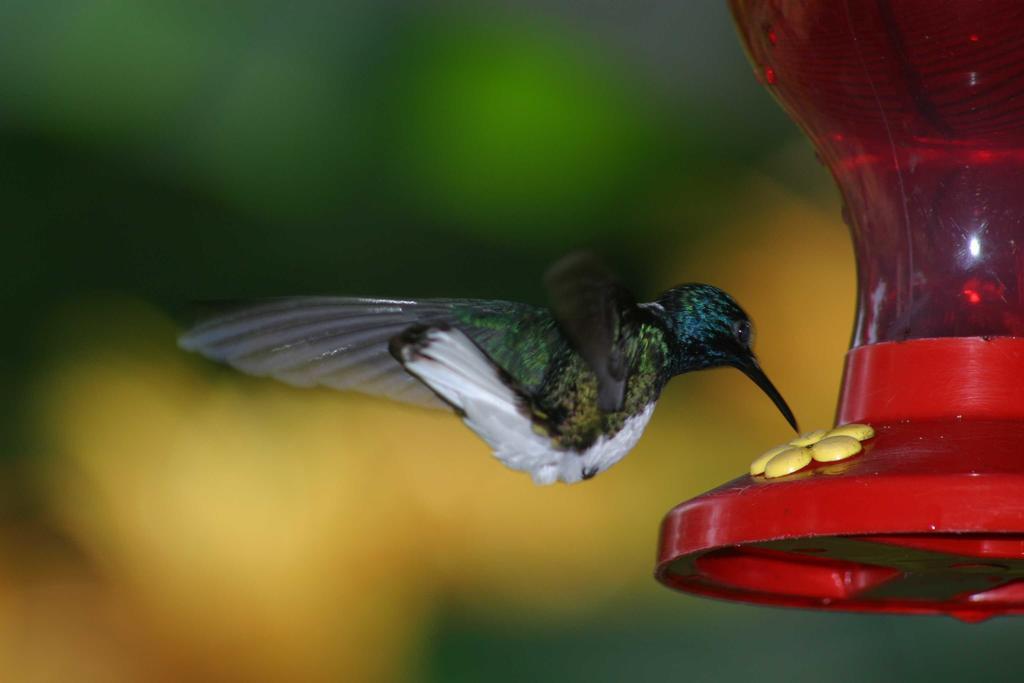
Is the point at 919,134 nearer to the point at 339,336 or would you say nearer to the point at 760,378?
the point at 760,378

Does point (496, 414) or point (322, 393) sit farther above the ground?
point (322, 393)

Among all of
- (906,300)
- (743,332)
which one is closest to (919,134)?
(906,300)

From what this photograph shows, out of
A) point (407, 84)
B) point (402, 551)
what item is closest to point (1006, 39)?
point (407, 84)

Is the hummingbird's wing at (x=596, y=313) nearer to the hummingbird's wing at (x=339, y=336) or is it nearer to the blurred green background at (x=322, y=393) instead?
the hummingbird's wing at (x=339, y=336)

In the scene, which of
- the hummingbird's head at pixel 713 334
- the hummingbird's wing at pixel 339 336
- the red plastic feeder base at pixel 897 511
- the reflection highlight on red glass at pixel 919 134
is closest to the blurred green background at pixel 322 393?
the hummingbird's wing at pixel 339 336

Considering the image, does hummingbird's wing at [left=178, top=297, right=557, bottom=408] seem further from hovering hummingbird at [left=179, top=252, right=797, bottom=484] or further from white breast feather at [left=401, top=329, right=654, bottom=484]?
white breast feather at [left=401, top=329, right=654, bottom=484]

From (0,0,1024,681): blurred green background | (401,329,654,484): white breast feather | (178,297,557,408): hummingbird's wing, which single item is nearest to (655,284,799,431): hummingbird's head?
(401,329,654,484): white breast feather
